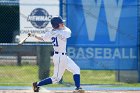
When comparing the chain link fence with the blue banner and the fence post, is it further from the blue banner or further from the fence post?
the blue banner

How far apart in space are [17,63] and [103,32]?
3.55m

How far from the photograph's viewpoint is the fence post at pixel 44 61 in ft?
47.4

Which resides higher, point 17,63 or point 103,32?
point 103,32

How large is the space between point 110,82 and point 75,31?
A: 1.72 meters

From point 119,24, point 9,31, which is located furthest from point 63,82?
point 9,31

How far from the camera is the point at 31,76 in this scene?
15.0 meters

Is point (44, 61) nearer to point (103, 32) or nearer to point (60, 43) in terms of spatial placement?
point (103, 32)

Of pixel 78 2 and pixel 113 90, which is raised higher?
pixel 78 2

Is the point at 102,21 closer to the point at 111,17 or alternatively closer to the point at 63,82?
Answer: the point at 111,17

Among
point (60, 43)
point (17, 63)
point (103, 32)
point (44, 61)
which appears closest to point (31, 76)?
point (44, 61)

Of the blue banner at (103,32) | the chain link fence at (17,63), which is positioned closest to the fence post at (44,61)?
the chain link fence at (17,63)

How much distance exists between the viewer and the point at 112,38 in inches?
553

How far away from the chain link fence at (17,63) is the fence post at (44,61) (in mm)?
91

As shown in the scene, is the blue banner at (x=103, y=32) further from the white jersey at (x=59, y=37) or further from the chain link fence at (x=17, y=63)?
the white jersey at (x=59, y=37)
